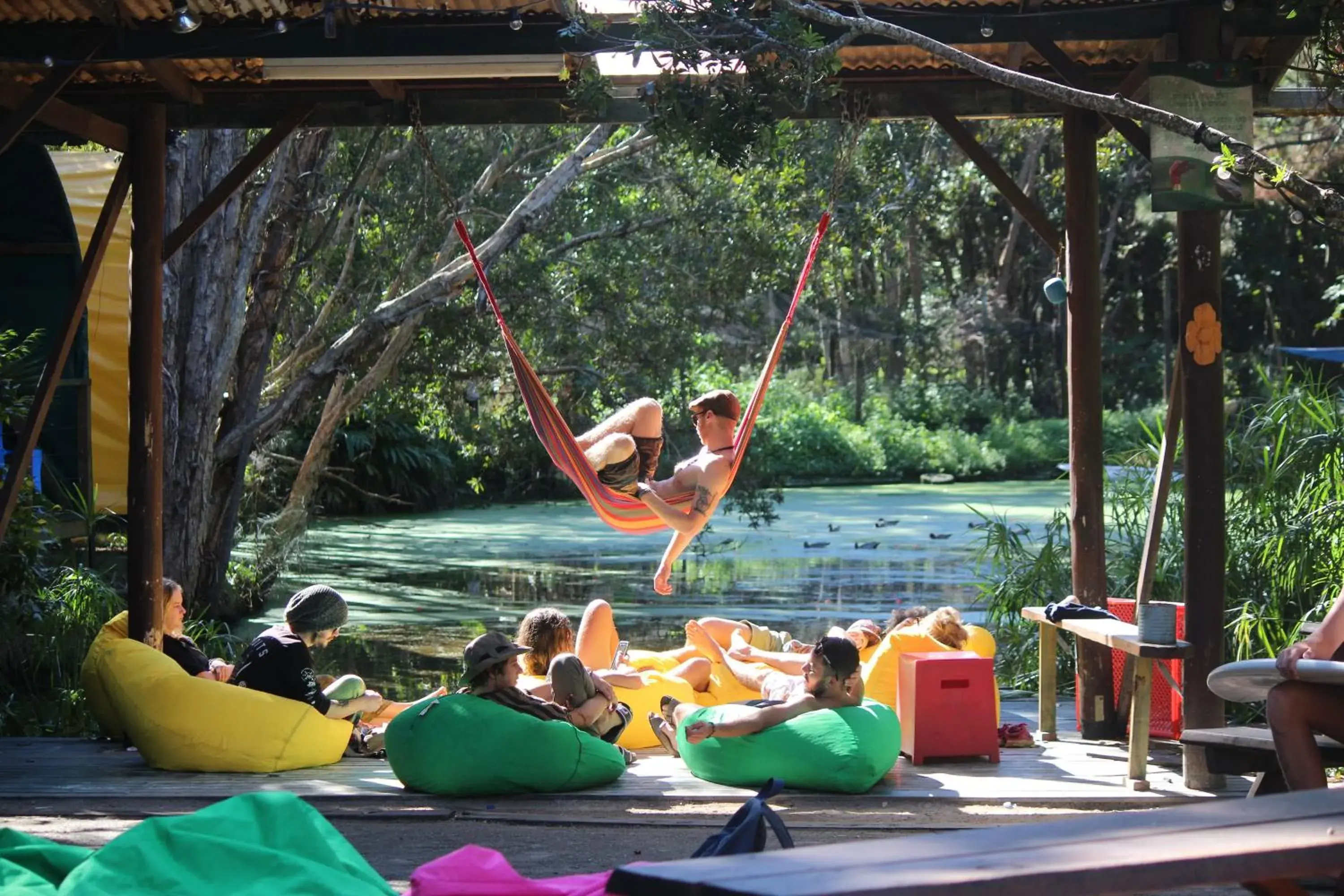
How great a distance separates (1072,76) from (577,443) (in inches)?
87.9

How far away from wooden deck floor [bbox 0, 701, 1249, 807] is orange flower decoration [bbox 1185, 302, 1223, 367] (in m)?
1.33

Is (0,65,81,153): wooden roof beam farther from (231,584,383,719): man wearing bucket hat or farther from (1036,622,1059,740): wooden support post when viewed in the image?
(1036,622,1059,740): wooden support post

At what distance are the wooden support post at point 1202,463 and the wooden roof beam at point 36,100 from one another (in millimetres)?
3523

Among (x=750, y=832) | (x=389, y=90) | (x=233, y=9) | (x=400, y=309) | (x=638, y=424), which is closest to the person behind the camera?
(x=750, y=832)

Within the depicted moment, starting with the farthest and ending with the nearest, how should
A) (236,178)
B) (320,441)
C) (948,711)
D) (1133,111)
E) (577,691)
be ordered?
1. (320,441)
2. (236,178)
3. (948,711)
4. (577,691)
5. (1133,111)

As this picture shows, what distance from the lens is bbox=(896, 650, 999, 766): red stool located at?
16.3 feet

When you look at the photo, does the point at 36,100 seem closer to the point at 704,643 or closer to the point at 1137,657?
the point at 704,643

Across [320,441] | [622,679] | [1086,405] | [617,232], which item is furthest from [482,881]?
[617,232]

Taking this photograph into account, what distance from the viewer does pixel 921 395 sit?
90.3 ft

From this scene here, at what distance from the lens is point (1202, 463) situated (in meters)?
4.62

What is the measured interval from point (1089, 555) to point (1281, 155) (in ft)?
34.9

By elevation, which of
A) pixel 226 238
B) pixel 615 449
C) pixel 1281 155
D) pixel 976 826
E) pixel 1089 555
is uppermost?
pixel 1281 155

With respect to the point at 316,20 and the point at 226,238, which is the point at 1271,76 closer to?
the point at 316,20

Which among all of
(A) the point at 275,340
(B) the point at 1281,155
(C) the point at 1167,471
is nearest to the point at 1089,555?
(C) the point at 1167,471
